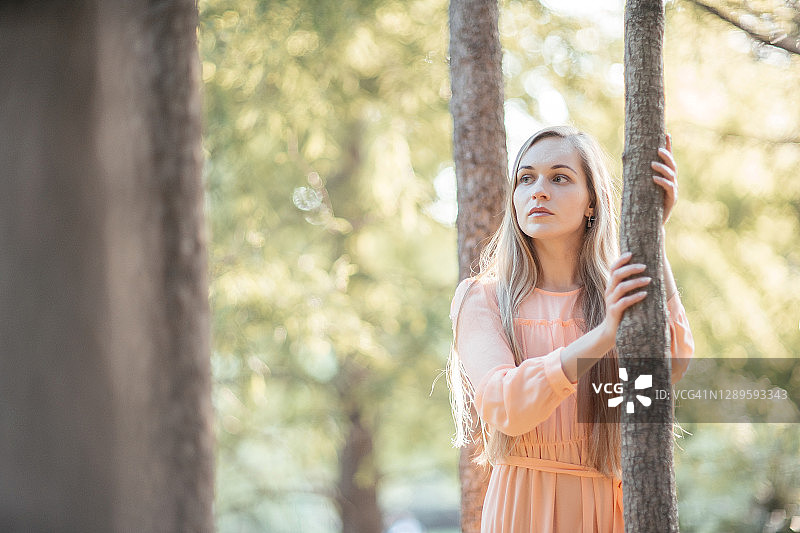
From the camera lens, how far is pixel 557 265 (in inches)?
97.9

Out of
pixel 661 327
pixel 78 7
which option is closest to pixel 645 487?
pixel 661 327

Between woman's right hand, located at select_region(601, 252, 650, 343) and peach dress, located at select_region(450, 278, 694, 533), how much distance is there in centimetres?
20

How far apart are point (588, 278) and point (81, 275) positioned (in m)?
1.59

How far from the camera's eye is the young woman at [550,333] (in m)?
2.06

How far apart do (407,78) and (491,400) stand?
453 cm

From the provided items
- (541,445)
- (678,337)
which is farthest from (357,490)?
(678,337)

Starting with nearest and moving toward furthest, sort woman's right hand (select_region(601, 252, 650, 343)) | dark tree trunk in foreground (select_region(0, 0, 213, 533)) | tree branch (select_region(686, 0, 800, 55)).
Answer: woman's right hand (select_region(601, 252, 650, 343)) < dark tree trunk in foreground (select_region(0, 0, 213, 533)) < tree branch (select_region(686, 0, 800, 55))

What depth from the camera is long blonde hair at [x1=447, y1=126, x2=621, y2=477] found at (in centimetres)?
228

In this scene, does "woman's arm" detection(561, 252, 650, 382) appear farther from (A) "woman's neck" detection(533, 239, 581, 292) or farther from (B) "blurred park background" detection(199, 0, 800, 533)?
(B) "blurred park background" detection(199, 0, 800, 533)

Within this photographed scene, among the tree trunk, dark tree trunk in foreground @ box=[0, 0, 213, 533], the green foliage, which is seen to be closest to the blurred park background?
the green foliage

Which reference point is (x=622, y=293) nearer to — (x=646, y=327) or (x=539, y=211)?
(x=646, y=327)

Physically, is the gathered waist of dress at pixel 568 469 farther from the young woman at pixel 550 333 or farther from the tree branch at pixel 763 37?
the tree branch at pixel 763 37

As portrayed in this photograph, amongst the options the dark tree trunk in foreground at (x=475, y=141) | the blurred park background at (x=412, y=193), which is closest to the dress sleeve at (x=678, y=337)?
the dark tree trunk in foreground at (x=475, y=141)

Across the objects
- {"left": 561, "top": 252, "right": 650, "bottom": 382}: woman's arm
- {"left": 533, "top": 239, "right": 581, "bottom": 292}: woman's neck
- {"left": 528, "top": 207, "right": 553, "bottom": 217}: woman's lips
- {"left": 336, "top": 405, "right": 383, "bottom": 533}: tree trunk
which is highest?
{"left": 528, "top": 207, "right": 553, "bottom": 217}: woman's lips
